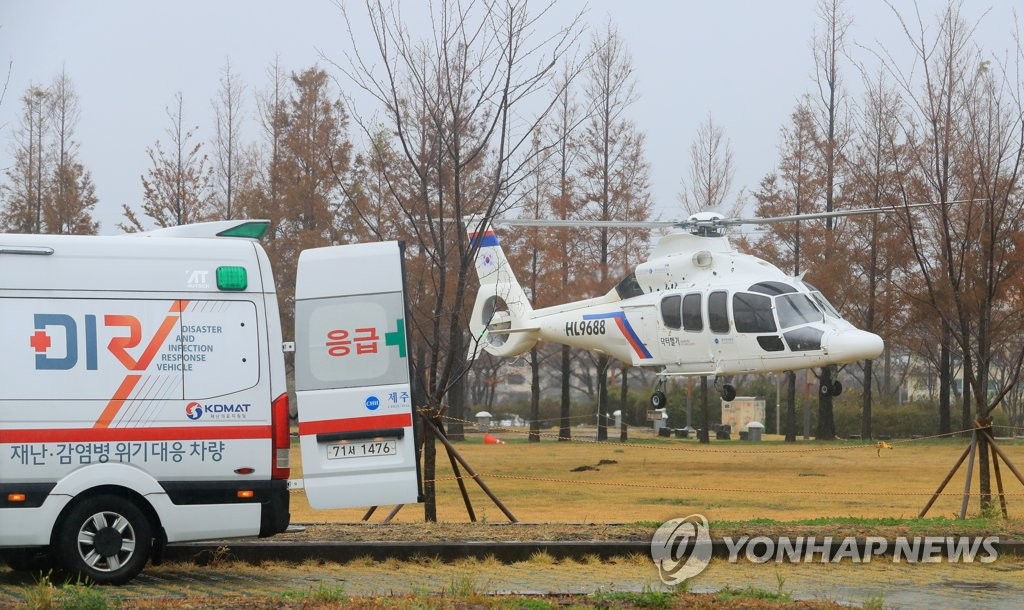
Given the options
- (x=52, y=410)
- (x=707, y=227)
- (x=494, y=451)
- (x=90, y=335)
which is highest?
(x=707, y=227)

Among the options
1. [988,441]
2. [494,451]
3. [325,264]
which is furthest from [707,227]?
[325,264]

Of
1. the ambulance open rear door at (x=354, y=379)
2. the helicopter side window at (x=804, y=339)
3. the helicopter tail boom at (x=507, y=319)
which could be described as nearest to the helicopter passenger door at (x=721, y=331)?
the helicopter side window at (x=804, y=339)

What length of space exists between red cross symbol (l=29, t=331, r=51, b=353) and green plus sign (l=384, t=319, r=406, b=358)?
253 cm

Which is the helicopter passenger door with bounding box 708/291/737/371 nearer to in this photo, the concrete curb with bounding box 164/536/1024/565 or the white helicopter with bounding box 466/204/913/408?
the white helicopter with bounding box 466/204/913/408

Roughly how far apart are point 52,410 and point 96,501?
72 centimetres

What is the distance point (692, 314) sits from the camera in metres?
25.5

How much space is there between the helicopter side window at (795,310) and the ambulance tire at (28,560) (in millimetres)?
17834

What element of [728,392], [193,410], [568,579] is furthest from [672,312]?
[193,410]

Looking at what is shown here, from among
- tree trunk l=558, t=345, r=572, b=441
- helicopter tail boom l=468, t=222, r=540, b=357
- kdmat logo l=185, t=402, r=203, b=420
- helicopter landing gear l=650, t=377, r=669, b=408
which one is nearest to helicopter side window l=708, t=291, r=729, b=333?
helicopter landing gear l=650, t=377, r=669, b=408

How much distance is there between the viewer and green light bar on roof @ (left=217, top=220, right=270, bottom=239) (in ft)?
30.3

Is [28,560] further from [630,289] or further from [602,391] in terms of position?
[602,391]

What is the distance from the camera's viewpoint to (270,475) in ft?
29.0

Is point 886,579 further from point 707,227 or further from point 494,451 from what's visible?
point 494,451

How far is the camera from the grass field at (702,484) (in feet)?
52.2
